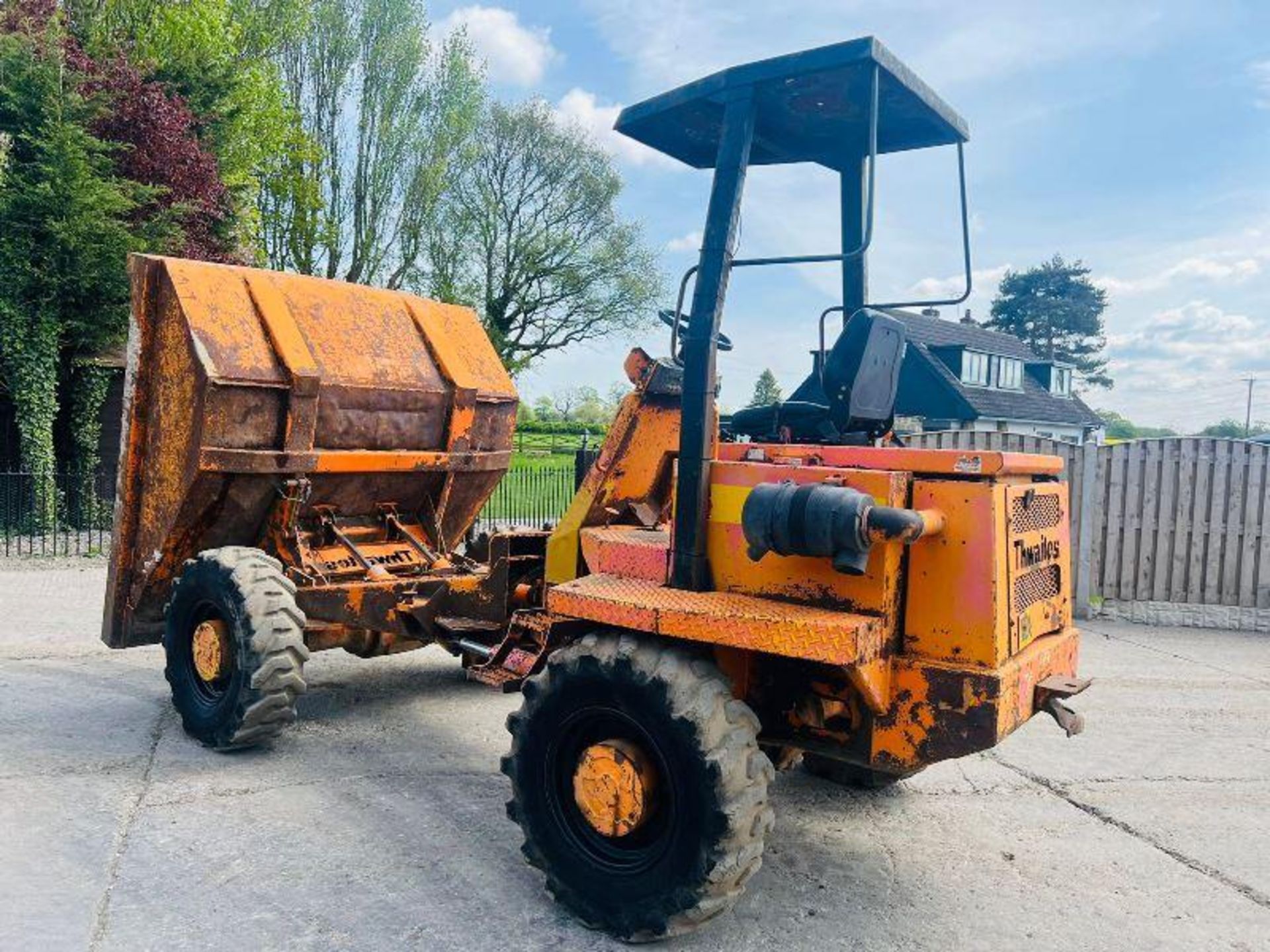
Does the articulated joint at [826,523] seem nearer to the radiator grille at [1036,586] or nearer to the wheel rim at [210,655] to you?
the radiator grille at [1036,586]

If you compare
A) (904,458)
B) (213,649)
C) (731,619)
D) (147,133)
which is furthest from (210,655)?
(147,133)

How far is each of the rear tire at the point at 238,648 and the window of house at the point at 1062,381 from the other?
44491 millimetres

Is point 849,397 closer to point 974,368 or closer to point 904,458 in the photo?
point 904,458

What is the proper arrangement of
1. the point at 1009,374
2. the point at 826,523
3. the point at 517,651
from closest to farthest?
the point at 826,523, the point at 517,651, the point at 1009,374

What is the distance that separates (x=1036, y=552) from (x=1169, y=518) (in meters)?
7.88

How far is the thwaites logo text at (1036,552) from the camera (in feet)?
12.0

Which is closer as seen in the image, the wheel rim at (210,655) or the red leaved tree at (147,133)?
the wheel rim at (210,655)

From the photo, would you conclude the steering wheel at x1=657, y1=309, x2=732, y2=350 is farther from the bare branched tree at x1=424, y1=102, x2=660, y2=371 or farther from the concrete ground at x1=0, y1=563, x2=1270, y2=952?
the bare branched tree at x1=424, y1=102, x2=660, y2=371

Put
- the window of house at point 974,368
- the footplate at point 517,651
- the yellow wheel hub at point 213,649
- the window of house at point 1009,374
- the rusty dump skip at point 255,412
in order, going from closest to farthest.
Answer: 1. the footplate at point 517,651
2. the yellow wheel hub at point 213,649
3. the rusty dump skip at point 255,412
4. the window of house at point 974,368
5. the window of house at point 1009,374

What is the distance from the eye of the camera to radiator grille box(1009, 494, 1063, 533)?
3643 mm

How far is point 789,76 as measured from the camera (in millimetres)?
3701

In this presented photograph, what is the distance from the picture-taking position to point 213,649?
542 cm

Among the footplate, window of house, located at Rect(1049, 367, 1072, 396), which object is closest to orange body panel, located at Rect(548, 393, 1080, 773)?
the footplate

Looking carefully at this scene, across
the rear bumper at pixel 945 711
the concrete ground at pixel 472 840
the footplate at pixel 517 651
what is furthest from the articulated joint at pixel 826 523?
the footplate at pixel 517 651
